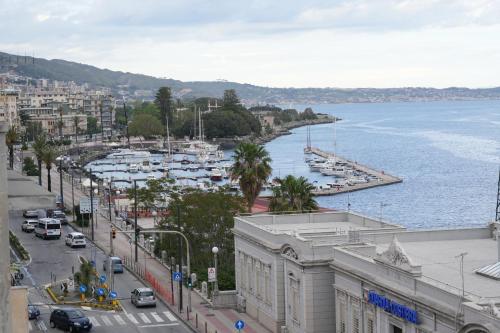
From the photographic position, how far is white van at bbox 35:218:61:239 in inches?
3027

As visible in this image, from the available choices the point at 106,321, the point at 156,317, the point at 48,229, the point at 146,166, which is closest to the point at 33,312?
the point at 106,321

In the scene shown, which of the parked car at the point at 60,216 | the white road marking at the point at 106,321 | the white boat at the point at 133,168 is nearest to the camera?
the white road marking at the point at 106,321

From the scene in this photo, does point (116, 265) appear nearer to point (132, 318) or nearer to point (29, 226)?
point (132, 318)

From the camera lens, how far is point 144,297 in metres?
53.0

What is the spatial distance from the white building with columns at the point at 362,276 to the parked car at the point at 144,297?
15.8ft

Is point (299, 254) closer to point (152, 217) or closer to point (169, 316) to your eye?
point (169, 316)

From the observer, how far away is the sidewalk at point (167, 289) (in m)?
48.4

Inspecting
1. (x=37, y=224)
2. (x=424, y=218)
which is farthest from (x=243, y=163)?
(x=424, y=218)

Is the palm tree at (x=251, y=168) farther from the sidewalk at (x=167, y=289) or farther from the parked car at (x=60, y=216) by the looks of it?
the parked car at (x=60, y=216)

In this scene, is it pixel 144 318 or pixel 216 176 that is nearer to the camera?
pixel 144 318

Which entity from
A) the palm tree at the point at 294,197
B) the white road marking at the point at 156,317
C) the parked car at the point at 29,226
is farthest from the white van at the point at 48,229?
the white road marking at the point at 156,317

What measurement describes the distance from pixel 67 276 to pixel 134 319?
1280 centimetres

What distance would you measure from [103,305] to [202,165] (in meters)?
144

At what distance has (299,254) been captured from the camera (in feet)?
139
